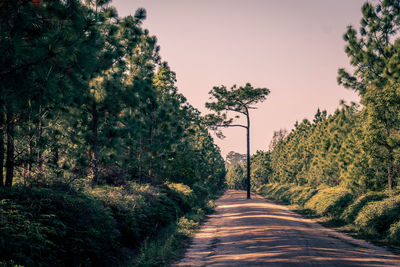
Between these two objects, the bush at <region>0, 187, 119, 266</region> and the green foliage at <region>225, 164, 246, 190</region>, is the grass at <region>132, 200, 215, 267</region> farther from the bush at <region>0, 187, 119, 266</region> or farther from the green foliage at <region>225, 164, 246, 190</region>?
the green foliage at <region>225, 164, 246, 190</region>

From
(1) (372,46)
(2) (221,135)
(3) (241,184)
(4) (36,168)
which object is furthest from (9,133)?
(3) (241,184)

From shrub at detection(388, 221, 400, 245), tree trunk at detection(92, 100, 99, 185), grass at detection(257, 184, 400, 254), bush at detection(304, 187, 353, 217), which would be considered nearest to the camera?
shrub at detection(388, 221, 400, 245)

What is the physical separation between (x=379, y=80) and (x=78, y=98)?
1723 cm

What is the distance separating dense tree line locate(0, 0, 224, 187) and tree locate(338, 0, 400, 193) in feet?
38.5

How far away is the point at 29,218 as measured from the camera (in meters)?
6.93

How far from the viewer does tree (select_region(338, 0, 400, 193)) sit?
16.3 meters

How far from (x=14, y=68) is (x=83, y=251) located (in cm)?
421

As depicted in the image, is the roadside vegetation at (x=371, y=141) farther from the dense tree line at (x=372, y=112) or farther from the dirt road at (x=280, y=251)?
the dirt road at (x=280, y=251)

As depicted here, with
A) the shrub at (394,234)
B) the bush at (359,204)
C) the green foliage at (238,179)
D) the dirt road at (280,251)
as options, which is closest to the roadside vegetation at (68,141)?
the dirt road at (280,251)

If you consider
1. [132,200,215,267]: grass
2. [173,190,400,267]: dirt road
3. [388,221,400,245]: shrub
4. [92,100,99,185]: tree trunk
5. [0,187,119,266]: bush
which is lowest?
[132,200,215,267]: grass

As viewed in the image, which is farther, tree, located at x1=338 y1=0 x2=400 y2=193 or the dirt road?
tree, located at x1=338 y1=0 x2=400 y2=193

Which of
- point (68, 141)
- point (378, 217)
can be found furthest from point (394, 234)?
point (68, 141)

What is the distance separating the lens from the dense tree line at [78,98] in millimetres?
6316

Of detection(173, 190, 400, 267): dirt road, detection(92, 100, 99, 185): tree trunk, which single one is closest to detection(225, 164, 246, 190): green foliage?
detection(92, 100, 99, 185): tree trunk
